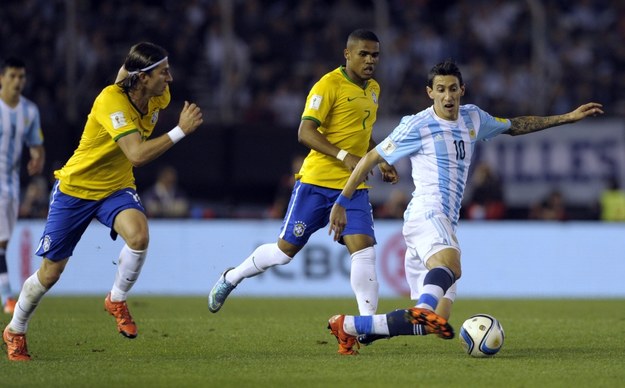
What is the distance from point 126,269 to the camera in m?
9.54

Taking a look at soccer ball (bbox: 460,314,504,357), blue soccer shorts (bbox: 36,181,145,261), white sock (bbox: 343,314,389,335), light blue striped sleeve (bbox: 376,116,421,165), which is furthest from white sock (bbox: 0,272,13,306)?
soccer ball (bbox: 460,314,504,357)

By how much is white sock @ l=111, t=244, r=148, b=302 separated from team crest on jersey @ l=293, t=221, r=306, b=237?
1.32 metres

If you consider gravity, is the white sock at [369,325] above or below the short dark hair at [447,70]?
below

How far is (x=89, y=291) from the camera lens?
17422mm

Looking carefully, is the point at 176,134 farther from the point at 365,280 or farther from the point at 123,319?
the point at 365,280

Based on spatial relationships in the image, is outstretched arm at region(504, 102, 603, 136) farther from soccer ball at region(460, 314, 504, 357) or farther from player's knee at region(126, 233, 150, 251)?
player's knee at region(126, 233, 150, 251)

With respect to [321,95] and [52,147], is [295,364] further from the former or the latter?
[52,147]

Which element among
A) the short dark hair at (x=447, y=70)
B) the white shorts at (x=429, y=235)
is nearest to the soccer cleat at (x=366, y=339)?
the white shorts at (x=429, y=235)

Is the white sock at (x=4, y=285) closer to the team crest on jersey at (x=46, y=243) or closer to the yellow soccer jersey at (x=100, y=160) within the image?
the yellow soccer jersey at (x=100, y=160)

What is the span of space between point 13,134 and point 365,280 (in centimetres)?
564

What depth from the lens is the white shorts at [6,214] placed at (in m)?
13.5

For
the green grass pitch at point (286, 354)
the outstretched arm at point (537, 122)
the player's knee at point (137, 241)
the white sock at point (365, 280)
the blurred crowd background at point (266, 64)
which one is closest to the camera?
the green grass pitch at point (286, 354)

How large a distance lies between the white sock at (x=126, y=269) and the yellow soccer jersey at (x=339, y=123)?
1586 millimetres

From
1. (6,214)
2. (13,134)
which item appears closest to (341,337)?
(6,214)
